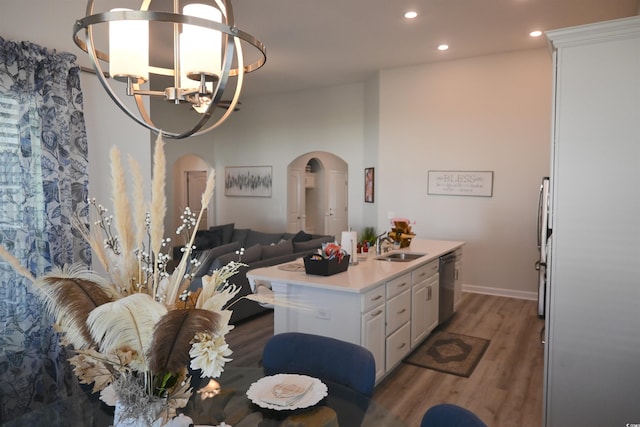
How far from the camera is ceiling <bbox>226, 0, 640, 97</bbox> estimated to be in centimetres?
442

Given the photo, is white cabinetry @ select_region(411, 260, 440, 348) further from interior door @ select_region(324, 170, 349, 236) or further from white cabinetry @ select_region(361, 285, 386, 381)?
interior door @ select_region(324, 170, 349, 236)

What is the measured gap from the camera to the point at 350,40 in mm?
5504

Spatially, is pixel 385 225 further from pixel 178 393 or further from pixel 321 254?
pixel 178 393

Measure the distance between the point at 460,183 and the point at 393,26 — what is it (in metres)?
2.49

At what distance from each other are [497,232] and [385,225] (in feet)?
5.48

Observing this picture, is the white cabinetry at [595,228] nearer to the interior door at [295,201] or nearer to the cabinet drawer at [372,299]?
the cabinet drawer at [372,299]

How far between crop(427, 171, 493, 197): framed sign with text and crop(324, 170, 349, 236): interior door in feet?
12.6

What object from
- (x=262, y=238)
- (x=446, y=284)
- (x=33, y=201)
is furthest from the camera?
(x=262, y=238)

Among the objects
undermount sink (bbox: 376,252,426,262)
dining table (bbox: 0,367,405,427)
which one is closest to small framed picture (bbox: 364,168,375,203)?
undermount sink (bbox: 376,252,426,262)

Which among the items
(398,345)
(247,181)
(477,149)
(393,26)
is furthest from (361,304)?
(247,181)

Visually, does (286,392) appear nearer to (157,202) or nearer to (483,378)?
(157,202)

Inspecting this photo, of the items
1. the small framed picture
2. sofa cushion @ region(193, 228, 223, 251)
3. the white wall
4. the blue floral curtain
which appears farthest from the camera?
sofa cushion @ region(193, 228, 223, 251)

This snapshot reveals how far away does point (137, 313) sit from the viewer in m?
0.94

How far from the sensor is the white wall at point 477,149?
19.2 feet
